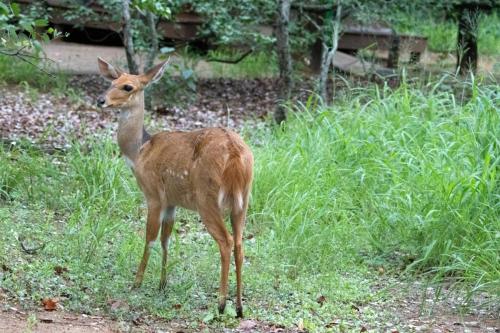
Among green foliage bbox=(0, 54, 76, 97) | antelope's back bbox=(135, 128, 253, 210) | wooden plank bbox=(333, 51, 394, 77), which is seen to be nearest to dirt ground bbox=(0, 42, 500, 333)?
green foliage bbox=(0, 54, 76, 97)

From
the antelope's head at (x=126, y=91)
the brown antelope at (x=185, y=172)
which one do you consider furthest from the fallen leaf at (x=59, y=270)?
the antelope's head at (x=126, y=91)

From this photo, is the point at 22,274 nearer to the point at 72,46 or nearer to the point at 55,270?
the point at 55,270

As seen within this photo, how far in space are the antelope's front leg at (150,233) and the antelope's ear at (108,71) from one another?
3.50 feet

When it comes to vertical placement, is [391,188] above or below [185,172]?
below

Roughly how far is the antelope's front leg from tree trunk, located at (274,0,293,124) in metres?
3.64

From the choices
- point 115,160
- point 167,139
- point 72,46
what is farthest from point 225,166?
point 72,46

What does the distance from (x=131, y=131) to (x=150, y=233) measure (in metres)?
0.69

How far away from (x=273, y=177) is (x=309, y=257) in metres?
1.26

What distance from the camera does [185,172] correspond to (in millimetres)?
5059

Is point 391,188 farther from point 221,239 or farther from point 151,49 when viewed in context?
point 151,49

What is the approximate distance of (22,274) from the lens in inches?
203

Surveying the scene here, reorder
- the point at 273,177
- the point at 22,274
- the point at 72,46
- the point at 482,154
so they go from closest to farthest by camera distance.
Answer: the point at 22,274 → the point at 482,154 → the point at 273,177 → the point at 72,46

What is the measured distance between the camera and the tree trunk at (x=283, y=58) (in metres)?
8.98

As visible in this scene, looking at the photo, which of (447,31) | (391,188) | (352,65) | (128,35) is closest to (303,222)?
(391,188)
